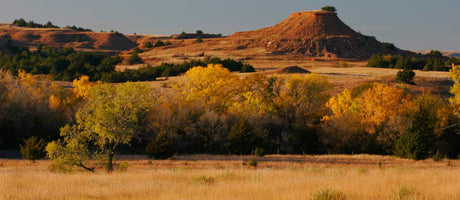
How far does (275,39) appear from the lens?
144m

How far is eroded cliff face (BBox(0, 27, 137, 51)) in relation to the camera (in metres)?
159

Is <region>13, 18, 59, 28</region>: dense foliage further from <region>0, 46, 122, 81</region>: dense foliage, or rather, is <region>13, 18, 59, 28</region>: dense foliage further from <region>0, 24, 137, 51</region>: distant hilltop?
<region>0, 46, 122, 81</region>: dense foliage

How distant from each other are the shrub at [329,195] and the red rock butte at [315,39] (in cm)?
12492

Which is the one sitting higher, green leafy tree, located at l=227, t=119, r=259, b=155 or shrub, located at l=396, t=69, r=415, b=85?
shrub, located at l=396, t=69, r=415, b=85

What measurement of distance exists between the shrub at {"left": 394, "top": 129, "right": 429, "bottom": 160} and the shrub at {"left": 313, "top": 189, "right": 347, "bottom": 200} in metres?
32.3

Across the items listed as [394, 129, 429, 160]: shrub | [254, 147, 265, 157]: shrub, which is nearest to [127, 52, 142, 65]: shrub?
[254, 147, 265, 157]: shrub

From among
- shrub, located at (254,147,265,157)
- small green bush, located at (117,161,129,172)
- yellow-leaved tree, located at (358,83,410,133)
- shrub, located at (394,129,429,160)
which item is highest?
yellow-leaved tree, located at (358,83,410,133)

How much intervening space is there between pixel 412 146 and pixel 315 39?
105 meters

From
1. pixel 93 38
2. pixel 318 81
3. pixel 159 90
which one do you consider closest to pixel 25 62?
pixel 159 90

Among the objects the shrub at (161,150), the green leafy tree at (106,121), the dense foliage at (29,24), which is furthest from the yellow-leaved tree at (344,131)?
the dense foliage at (29,24)

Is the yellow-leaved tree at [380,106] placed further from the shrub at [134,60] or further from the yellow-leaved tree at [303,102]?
the shrub at [134,60]

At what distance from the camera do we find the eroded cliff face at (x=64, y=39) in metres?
159

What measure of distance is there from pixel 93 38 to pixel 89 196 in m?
170

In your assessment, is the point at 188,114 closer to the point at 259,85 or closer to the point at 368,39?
the point at 259,85
